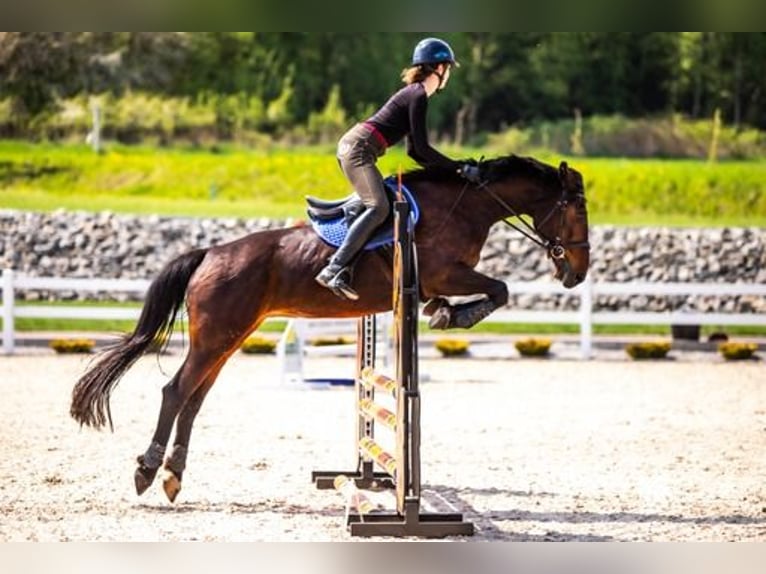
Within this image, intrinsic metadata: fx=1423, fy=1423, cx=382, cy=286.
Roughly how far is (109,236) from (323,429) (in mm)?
12793

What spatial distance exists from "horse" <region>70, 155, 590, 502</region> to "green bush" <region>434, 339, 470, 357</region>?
346 inches

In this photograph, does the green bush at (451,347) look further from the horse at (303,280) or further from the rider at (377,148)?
the rider at (377,148)

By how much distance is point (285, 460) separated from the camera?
28.7 ft

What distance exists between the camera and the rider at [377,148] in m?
6.83

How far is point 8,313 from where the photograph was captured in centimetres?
1636

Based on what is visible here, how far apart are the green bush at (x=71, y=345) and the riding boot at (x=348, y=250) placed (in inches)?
380

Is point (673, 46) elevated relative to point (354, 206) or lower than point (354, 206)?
elevated

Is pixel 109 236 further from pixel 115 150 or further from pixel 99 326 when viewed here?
pixel 115 150

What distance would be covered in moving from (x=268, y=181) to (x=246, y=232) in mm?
4419

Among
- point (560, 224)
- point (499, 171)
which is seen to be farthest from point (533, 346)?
point (499, 171)

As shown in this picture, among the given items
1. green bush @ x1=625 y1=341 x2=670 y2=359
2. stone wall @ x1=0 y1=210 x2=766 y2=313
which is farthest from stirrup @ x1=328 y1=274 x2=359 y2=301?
stone wall @ x1=0 y1=210 x2=766 y2=313
